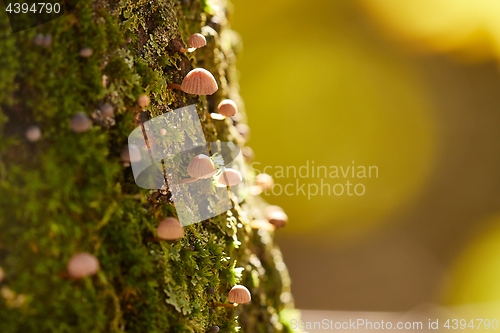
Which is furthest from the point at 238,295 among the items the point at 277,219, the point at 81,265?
the point at 277,219

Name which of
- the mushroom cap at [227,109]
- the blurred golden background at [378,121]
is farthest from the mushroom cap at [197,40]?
the blurred golden background at [378,121]

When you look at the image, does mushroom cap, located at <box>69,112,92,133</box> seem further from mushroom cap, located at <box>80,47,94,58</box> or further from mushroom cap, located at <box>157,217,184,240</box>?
mushroom cap, located at <box>157,217,184,240</box>

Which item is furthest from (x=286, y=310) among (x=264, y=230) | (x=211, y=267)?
(x=211, y=267)

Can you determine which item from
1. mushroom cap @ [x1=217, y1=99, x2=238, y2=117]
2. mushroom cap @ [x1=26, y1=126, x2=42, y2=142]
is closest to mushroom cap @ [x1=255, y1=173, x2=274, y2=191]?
mushroom cap @ [x1=217, y1=99, x2=238, y2=117]

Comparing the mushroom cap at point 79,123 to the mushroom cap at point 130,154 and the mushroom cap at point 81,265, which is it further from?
the mushroom cap at point 81,265

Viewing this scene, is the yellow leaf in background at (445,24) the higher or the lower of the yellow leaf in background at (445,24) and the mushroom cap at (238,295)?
the higher

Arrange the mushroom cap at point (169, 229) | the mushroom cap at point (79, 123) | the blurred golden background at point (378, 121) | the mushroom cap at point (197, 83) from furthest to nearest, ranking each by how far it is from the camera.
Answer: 1. the blurred golden background at point (378, 121)
2. the mushroom cap at point (197, 83)
3. the mushroom cap at point (169, 229)
4. the mushroom cap at point (79, 123)

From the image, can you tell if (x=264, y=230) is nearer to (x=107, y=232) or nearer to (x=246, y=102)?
(x=107, y=232)
